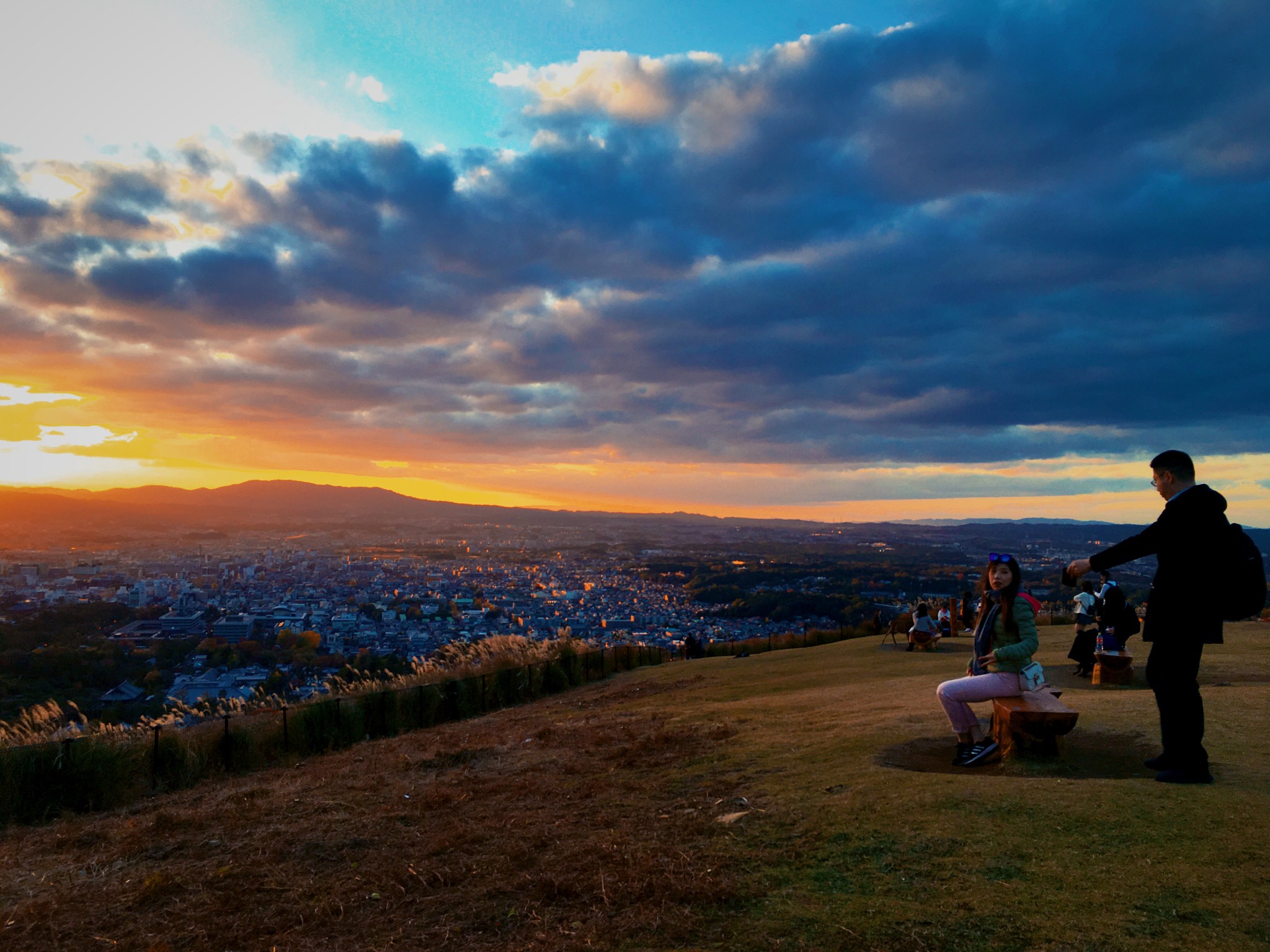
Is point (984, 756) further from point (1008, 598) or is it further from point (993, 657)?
point (1008, 598)

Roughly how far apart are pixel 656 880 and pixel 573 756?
4889mm

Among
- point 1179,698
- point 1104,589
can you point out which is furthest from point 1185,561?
point 1104,589

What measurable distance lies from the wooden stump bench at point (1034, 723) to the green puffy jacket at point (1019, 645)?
281 millimetres

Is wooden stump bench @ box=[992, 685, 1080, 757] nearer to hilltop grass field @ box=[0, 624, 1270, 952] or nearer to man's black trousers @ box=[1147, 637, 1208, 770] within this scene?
hilltop grass field @ box=[0, 624, 1270, 952]

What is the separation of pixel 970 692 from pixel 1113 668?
20.0ft

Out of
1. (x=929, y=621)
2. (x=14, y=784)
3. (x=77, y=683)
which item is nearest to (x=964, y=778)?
(x=14, y=784)

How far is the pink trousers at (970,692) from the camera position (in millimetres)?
6418

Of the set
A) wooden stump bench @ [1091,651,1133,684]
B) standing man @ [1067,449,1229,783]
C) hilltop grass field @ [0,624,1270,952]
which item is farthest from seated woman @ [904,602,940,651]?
standing man @ [1067,449,1229,783]

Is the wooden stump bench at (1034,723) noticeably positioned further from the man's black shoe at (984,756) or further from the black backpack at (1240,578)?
the black backpack at (1240,578)

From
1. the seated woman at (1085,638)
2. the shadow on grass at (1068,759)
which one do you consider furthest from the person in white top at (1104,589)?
the shadow on grass at (1068,759)

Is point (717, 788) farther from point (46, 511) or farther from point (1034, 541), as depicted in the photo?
point (1034, 541)

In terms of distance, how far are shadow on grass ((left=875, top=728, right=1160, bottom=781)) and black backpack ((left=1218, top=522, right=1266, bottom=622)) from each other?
5.41 ft

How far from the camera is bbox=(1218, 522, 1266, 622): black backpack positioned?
4.83 metres

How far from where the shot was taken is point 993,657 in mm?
6441
